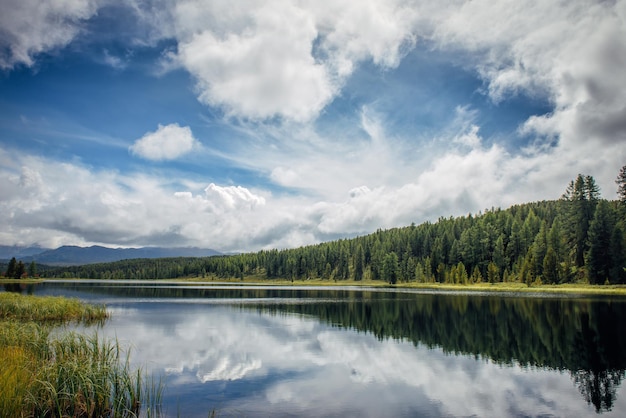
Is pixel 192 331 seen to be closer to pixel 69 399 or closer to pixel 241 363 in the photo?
pixel 241 363

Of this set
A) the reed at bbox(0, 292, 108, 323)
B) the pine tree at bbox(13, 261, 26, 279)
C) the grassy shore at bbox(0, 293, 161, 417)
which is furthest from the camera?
the pine tree at bbox(13, 261, 26, 279)

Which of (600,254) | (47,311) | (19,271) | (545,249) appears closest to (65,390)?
(47,311)

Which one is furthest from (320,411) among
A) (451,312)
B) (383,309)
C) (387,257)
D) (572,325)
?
(387,257)

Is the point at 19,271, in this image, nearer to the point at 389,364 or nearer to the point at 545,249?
the point at 545,249

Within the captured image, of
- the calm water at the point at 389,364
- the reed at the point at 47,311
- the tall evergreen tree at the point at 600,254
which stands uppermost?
the tall evergreen tree at the point at 600,254

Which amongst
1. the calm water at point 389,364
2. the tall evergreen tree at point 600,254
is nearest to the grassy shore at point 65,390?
the calm water at point 389,364

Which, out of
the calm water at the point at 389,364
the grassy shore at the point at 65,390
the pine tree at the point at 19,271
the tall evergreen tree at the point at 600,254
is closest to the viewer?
the grassy shore at the point at 65,390

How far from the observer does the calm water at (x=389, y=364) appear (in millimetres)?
19688

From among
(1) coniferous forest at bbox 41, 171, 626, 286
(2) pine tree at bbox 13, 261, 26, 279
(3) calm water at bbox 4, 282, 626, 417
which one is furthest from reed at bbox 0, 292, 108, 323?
(2) pine tree at bbox 13, 261, 26, 279

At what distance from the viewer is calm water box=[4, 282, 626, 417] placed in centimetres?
1969

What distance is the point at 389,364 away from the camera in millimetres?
28094

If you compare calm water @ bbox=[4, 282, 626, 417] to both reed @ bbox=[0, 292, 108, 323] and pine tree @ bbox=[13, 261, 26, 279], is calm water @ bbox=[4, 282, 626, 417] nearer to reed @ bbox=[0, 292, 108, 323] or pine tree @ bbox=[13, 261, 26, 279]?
reed @ bbox=[0, 292, 108, 323]

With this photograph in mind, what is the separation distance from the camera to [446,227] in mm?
189875

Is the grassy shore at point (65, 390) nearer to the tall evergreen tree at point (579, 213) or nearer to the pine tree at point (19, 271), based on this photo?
the tall evergreen tree at point (579, 213)
